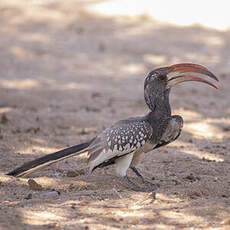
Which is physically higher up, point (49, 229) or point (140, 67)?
point (140, 67)

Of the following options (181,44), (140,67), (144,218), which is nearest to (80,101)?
(140,67)

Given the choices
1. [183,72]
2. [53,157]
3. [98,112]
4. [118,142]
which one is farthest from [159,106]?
[98,112]

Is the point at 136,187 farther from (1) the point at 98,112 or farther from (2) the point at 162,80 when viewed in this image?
(1) the point at 98,112

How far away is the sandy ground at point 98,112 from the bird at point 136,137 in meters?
0.22

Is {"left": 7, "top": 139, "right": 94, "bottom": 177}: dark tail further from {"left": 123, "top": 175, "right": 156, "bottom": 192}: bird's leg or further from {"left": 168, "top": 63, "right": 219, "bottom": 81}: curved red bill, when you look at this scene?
{"left": 168, "top": 63, "right": 219, "bottom": 81}: curved red bill

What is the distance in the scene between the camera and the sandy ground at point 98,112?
5145 mm

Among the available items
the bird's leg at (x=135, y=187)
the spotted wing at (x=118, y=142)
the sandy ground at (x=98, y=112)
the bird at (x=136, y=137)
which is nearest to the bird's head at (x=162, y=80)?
the bird at (x=136, y=137)

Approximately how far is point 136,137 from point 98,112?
4467 millimetres

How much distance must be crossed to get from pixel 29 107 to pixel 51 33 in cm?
500

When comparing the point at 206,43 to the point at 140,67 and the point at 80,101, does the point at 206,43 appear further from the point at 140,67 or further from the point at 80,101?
the point at 80,101

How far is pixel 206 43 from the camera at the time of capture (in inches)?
578

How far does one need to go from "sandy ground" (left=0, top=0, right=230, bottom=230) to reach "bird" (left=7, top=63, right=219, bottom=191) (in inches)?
8.6

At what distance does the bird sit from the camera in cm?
607

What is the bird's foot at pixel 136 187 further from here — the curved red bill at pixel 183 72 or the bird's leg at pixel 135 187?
the curved red bill at pixel 183 72
